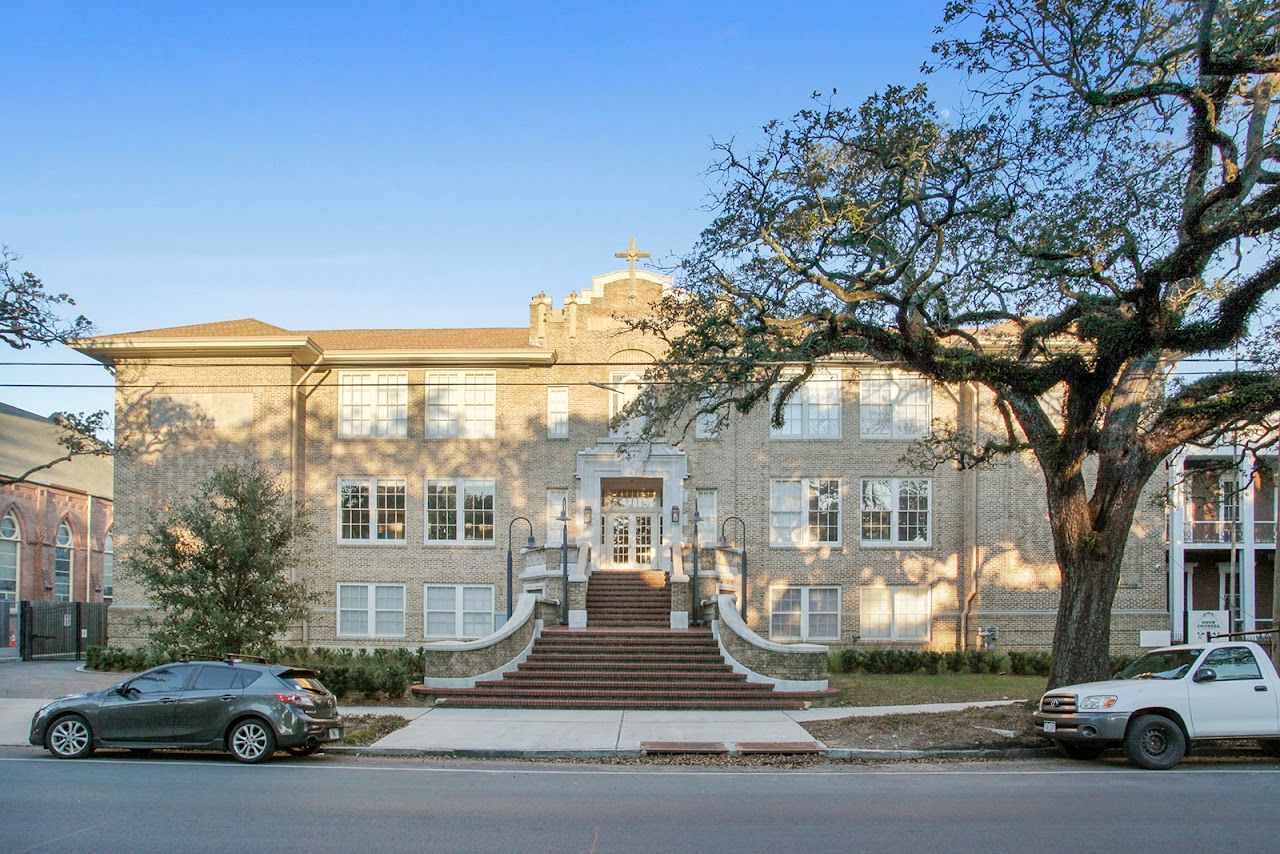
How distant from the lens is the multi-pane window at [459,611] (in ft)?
101

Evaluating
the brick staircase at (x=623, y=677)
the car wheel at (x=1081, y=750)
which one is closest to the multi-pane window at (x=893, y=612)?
the brick staircase at (x=623, y=677)

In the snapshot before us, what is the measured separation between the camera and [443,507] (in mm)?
31203

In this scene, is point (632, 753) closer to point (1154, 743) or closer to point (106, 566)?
point (1154, 743)

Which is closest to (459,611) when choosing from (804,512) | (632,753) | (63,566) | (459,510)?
(459,510)

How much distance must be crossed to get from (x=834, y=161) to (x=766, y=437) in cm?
1547

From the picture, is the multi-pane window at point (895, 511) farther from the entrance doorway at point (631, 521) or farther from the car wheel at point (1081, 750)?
the car wheel at point (1081, 750)

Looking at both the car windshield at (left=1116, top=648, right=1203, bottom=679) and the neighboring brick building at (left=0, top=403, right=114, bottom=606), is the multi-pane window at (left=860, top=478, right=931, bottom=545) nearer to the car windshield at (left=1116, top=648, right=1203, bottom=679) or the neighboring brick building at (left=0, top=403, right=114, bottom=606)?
the car windshield at (left=1116, top=648, right=1203, bottom=679)

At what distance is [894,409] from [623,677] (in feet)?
41.7

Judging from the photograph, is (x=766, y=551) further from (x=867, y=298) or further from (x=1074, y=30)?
(x=1074, y=30)

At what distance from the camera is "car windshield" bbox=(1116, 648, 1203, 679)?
49.1 feet

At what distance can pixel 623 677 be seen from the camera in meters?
22.2

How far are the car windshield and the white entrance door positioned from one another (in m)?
16.3

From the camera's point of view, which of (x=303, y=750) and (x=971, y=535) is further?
(x=971, y=535)

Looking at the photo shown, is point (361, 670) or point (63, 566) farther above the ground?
point (361, 670)
